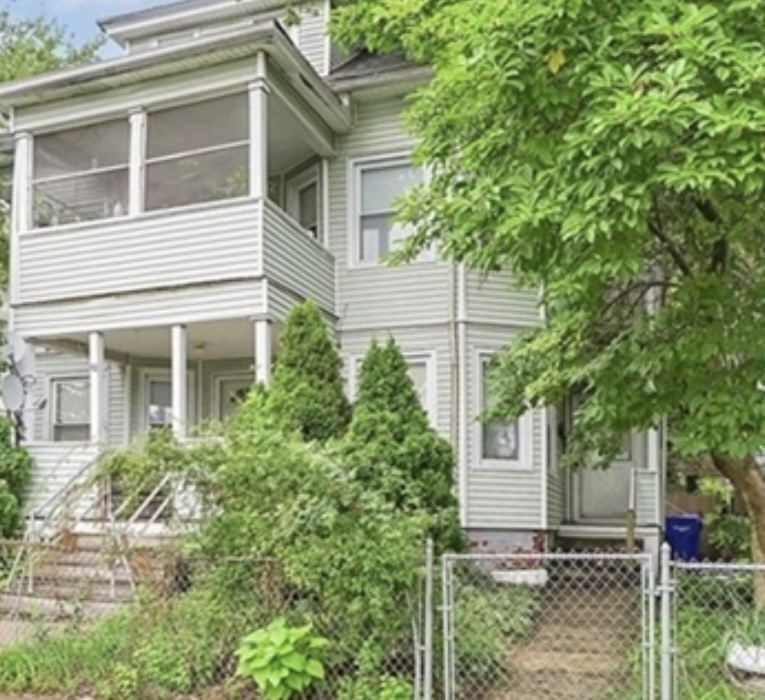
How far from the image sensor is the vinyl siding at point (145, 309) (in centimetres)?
1076

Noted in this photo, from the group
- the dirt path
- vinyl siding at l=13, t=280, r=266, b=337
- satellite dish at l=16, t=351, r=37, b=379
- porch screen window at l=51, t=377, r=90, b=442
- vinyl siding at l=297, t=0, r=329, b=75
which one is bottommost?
the dirt path

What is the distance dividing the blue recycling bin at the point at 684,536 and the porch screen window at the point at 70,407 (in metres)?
9.05

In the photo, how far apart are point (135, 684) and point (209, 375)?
25.9ft

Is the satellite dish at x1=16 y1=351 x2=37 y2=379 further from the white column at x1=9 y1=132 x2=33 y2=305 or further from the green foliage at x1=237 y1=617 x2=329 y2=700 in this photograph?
the green foliage at x1=237 y1=617 x2=329 y2=700

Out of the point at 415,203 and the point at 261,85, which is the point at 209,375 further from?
the point at 415,203

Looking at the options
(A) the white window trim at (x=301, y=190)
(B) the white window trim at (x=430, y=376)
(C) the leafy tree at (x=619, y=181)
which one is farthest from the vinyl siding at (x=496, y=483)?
(C) the leafy tree at (x=619, y=181)

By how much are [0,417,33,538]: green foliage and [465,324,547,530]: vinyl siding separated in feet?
18.0

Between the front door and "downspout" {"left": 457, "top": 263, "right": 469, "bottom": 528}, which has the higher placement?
"downspout" {"left": 457, "top": 263, "right": 469, "bottom": 528}

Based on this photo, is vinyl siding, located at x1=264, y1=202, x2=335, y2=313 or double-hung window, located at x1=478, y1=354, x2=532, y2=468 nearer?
vinyl siding, located at x1=264, y1=202, x2=335, y2=313

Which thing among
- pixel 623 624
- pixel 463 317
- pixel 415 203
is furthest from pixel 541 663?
pixel 463 317

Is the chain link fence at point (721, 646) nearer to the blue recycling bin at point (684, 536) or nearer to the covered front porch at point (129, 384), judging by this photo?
the blue recycling bin at point (684, 536)

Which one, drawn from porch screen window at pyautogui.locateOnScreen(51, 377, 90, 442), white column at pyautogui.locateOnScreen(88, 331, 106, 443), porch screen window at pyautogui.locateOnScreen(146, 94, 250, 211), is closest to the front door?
porch screen window at pyautogui.locateOnScreen(146, 94, 250, 211)

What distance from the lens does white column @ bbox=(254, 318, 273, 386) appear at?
1056 centimetres

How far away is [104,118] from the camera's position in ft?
38.9
